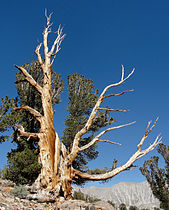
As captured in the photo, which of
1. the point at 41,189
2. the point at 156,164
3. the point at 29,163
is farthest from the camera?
the point at 156,164

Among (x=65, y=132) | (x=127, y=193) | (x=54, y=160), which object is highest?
(x=65, y=132)

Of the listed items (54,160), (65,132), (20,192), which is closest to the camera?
(20,192)

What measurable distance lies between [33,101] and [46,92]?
88.0 inches

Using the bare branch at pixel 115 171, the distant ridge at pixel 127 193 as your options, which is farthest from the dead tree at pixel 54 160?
the distant ridge at pixel 127 193

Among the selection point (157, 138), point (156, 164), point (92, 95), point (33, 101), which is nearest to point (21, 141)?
point (33, 101)

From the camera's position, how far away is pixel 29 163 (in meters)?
8.04

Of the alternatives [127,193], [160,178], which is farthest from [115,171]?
[127,193]

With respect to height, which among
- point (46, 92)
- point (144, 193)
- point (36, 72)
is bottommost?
point (144, 193)

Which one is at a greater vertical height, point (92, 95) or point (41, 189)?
point (92, 95)

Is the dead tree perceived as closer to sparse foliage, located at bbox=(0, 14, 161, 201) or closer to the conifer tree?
sparse foliage, located at bbox=(0, 14, 161, 201)

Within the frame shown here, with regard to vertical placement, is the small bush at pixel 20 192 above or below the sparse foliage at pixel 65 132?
below

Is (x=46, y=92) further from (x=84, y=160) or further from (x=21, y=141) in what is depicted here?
(x=84, y=160)

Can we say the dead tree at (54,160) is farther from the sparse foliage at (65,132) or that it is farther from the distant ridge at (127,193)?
the distant ridge at (127,193)

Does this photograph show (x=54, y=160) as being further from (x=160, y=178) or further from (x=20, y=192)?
(x=160, y=178)
